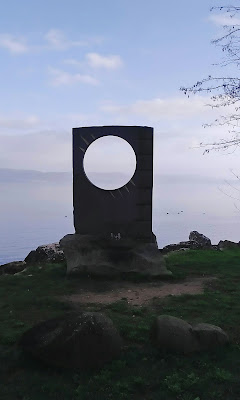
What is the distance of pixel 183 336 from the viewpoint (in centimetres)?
627


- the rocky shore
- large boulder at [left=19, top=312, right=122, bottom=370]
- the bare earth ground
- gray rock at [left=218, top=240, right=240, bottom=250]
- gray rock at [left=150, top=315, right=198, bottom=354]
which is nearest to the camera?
large boulder at [left=19, top=312, right=122, bottom=370]

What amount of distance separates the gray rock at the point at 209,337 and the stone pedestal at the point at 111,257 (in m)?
4.75

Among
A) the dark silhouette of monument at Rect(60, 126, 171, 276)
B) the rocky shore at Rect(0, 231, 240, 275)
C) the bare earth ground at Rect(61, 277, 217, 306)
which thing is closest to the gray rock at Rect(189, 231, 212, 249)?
the rocky shore at Rect(0, 231, 240, 275)

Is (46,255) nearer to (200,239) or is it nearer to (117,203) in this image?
(117,203)

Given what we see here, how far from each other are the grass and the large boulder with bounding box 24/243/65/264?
5.11 metres

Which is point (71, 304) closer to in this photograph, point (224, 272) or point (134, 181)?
point (134, 181)

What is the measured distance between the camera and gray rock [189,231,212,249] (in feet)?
62.8

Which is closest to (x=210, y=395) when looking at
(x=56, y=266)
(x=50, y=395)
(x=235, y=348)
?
(x=235, y=348)

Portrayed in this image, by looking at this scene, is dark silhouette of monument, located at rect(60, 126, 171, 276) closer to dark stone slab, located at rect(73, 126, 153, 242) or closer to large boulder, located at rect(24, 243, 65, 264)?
dark stone slab, located at rect(73, 126, 153, 242)

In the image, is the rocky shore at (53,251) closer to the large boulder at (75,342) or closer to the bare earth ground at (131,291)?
the bare earth ground at (131,291)

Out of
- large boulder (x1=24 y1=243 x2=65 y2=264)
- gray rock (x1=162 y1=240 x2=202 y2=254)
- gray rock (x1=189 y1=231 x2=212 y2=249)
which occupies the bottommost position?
large boulder (x1=24 y1=243 x2=65 y2=264)

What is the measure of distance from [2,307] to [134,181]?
17.4ft

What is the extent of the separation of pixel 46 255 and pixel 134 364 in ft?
33.0

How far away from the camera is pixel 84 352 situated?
5.74 metres
